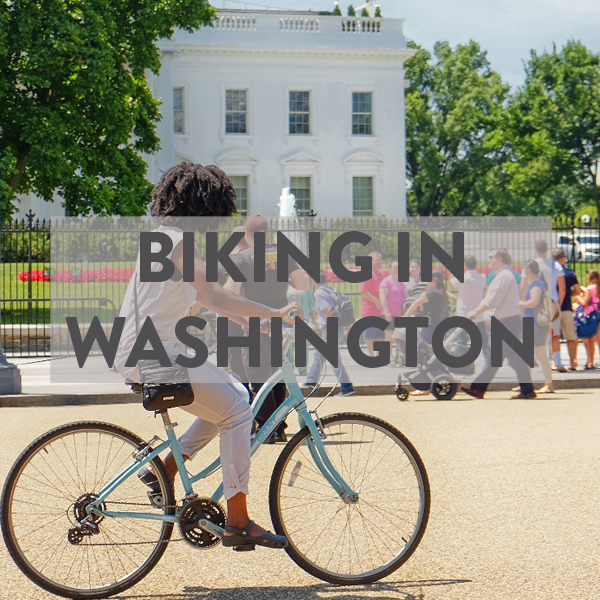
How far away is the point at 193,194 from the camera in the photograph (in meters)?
4.39

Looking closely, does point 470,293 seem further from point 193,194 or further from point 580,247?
point 580,247

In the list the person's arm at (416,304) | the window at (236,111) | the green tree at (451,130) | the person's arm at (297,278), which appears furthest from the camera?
the green tree at (451,130)

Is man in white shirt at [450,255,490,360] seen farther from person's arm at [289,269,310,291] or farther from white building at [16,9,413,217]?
white building at [16,9,413,217]

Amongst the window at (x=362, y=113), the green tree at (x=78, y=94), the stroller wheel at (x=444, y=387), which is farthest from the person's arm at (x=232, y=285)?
the window at (x=362, y=113)

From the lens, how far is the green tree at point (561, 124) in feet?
172

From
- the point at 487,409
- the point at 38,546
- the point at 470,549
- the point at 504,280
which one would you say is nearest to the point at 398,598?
the point at 470,549

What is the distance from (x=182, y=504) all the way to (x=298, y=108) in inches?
1553

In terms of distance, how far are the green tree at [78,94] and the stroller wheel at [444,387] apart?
13.5 meters

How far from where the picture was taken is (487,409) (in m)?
11.4

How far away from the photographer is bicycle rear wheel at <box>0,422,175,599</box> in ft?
14.2

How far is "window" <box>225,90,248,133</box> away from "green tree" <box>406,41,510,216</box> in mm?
20422

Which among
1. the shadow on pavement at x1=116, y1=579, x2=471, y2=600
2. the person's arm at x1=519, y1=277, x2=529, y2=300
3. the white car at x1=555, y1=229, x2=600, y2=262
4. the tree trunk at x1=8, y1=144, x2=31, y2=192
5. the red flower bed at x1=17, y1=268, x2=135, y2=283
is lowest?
the shadow on pavement at x1=116, y1=579, x2=471, y2=600

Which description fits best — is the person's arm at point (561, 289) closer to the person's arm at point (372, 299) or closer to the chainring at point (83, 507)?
the person's arm at point (372, 299)

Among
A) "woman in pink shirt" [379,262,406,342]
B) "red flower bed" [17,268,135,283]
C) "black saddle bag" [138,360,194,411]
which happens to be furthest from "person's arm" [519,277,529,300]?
"black saddle bag" [138,360,194,411]
